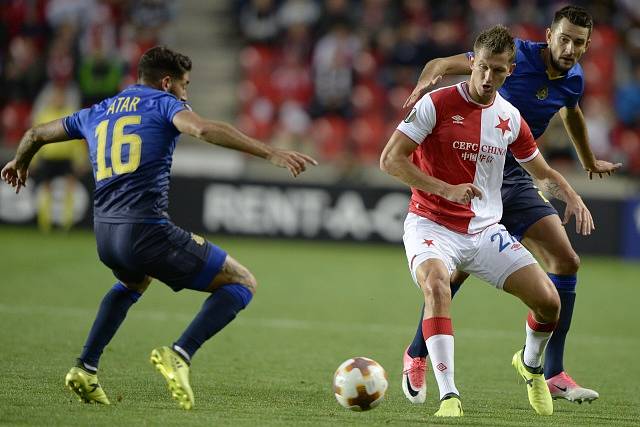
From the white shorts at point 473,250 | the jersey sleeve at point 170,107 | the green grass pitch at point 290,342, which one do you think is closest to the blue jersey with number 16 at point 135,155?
the jersey sleeve at point 170,107

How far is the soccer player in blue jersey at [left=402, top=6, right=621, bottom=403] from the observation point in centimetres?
673

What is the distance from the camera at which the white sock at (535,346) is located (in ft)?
21.2

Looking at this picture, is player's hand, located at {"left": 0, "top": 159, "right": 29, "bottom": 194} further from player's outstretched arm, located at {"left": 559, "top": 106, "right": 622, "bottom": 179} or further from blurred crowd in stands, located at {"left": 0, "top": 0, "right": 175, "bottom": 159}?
blurred crowd in stands, located at {"left": 0, "top": 0, "right": 175, "bottom": 159}

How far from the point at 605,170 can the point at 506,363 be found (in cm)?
194

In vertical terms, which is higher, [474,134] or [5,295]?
[474,134]

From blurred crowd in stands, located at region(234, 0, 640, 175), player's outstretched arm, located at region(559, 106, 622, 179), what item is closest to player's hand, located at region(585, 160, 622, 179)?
player's outstretched arm, located at region(559, 106, 622, 179)

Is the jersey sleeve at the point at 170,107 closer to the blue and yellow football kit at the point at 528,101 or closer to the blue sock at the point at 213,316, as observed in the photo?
the blue sock at the point at 213,316

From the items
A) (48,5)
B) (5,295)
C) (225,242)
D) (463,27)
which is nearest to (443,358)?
(5,295)

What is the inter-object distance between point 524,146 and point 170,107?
219 centimetres

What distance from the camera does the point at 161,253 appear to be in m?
5.74

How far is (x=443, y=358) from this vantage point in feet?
19.2

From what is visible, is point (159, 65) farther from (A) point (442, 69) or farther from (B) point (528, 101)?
(B) point (528, 101)

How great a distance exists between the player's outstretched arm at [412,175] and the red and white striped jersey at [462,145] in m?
0.09

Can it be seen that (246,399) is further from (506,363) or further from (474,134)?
(506,363)
